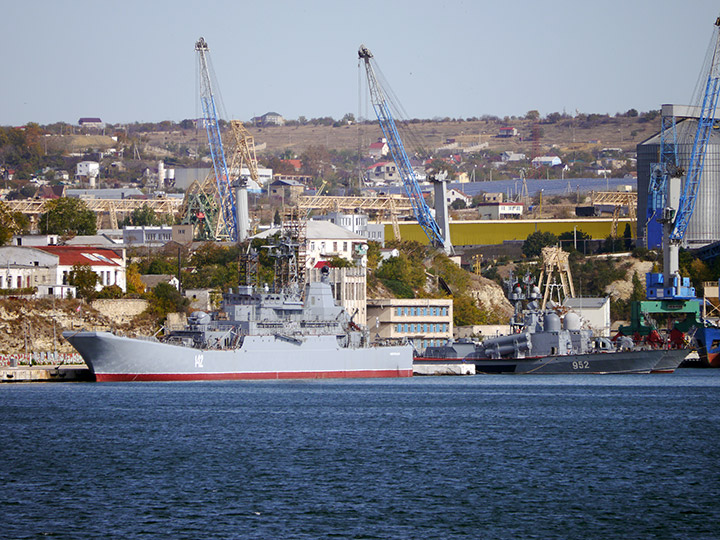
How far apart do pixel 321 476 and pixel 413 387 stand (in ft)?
116

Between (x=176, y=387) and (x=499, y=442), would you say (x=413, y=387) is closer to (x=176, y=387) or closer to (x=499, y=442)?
(x=176, y=387)

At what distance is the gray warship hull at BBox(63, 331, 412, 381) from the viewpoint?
6825 centimetres

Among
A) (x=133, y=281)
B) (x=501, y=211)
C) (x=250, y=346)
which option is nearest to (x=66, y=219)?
(x=133, y=281)

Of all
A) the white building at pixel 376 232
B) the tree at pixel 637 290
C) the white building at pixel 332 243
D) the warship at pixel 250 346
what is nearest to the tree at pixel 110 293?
the warship at pixel 250 346

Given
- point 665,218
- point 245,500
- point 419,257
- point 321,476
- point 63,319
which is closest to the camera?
point 245,500

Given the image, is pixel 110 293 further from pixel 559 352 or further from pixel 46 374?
pixel 559 352

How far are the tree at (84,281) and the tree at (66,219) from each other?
31125 millimetres

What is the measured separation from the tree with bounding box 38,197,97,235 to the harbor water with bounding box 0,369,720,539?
192 ft

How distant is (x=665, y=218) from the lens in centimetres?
10862

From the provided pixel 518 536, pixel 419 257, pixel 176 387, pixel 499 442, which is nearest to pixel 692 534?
pixel 518 536

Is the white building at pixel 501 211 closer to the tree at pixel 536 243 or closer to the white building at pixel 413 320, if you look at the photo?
the tree at pixel 536 243

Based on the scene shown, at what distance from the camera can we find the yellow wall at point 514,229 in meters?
160

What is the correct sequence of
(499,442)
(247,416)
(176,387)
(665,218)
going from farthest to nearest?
(665,218), (176,387), (247,416), (499,442)

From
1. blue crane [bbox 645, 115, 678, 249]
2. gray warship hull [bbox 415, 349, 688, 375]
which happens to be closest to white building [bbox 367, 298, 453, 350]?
gray warship hull [bbox 415, 349, 688, 375]
